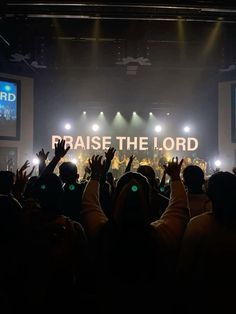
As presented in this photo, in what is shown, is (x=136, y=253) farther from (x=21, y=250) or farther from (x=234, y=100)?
(x=234, y=100)

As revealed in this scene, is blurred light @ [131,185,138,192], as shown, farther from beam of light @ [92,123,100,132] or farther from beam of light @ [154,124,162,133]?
beam of light @ [154,124,162,133]

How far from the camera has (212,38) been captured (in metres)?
9.25

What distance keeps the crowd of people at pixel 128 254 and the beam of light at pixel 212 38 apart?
23.1ft

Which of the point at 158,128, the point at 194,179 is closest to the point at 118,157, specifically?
the point at 158,128

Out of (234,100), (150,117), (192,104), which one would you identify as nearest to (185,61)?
(234,100)

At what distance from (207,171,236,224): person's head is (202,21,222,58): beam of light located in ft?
22.5

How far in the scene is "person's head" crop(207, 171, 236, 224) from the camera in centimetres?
183

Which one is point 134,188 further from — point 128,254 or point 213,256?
point 213,256

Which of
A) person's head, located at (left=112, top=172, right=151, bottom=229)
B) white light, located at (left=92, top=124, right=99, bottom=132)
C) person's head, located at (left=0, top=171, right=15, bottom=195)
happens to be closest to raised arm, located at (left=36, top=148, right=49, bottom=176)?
person's head, located at (left=0, top=171, right=15, bottom=195)

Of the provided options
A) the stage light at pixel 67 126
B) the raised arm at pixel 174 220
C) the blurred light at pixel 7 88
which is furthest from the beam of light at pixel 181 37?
the stage light at pixel 67 126

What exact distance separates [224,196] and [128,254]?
579 mm

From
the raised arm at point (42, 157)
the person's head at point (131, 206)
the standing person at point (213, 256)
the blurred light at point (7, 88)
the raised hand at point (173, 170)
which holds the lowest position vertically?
the standing person at point (213, 256)

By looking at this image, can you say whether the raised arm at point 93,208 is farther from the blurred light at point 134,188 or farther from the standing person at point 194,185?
the standing person at point 194,185

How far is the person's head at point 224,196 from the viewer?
6.02ft
